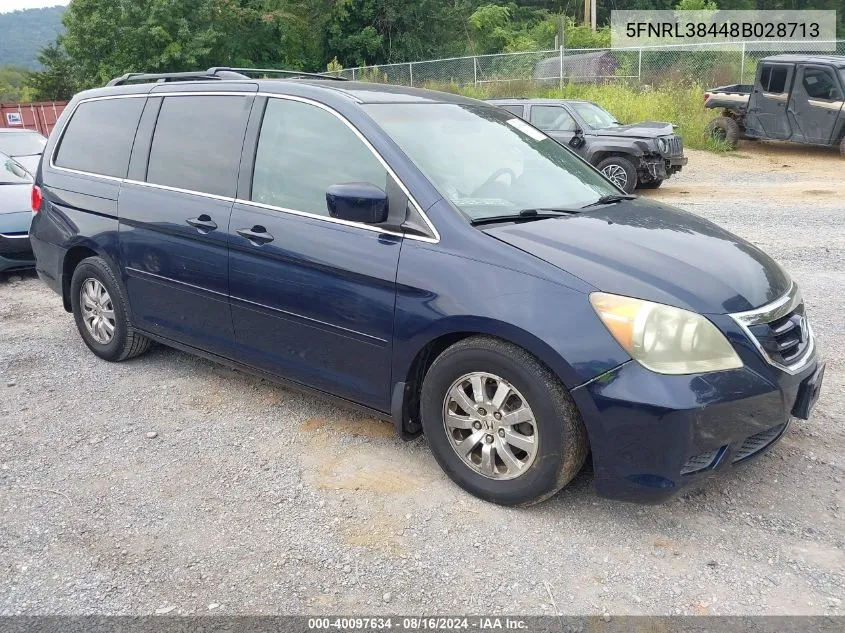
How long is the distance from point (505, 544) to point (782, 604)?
103 centimetres

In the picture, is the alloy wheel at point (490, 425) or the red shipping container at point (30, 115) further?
the red shipping container at point (30, 115)

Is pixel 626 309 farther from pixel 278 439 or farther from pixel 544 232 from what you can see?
pixel 278 439

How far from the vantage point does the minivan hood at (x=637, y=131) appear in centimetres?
1277

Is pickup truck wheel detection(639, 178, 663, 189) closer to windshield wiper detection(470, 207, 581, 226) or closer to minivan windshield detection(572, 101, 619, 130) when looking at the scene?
minivan windshield detection(572, 101, 619, 130)

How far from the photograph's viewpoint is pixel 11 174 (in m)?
9.17

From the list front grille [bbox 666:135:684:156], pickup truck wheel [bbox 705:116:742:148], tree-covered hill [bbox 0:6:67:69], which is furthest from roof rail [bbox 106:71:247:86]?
tree-covered hill [bbox 0:6:67:69]

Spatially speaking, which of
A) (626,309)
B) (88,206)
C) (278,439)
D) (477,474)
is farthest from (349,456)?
(88,206)

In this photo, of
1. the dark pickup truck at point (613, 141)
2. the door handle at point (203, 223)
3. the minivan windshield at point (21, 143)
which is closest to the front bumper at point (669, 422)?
the door handle at point (203, 223)

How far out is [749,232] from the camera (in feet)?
30.1

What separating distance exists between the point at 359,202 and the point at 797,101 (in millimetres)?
15961

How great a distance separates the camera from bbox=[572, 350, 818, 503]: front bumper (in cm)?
287

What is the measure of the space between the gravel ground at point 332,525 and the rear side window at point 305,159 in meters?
1.30

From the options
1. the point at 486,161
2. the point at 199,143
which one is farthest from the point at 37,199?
the point at 486,161

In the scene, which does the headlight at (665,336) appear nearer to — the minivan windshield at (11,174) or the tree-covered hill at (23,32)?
the minivan windshield at (11,174)
